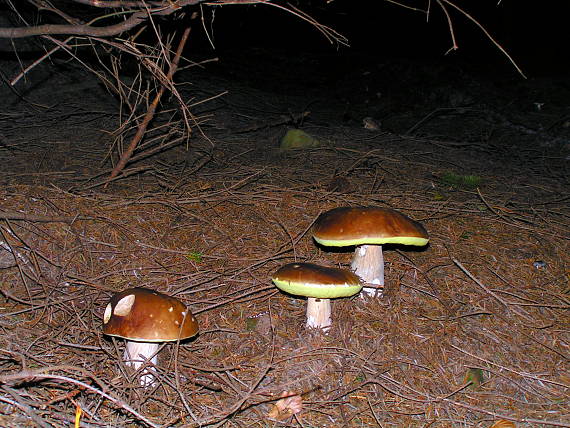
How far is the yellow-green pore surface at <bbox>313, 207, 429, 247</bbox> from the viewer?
7.18 ft

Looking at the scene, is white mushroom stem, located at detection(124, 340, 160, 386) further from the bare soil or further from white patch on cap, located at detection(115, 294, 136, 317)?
white patch on cap, located at detection(115, 294, 136, 317)

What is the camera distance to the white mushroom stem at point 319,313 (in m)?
2.30

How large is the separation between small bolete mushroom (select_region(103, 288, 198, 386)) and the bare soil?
0.10 meters

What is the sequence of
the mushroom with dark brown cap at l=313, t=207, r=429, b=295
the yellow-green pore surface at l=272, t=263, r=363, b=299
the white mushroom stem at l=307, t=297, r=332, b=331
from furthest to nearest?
the white mushroom stem at l=307, t=297, r=332, b=331
the mushroom with dark brown cap at l=313, t=207, r=429, b=295
the yellow-green pore surface at l=272, t=263, r=363, b=299

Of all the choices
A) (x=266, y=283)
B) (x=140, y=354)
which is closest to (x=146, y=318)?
(x=140, y=354)

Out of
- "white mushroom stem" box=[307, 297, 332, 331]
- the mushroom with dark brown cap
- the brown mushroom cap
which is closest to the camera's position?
the brown mushroom cap

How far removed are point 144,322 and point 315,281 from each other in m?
0.79

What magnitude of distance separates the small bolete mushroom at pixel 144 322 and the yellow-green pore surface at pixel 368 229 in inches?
33.1

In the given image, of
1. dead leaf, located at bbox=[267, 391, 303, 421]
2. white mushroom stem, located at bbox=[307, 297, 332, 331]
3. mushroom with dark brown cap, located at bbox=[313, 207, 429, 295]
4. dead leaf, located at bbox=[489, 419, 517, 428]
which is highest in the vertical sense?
mushroom with dark brown cap, located at bbox=[313, 207, 429, 295]

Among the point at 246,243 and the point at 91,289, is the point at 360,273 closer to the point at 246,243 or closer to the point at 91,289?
the point at 246,243

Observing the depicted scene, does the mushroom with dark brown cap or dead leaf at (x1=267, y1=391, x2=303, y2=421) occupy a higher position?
the mushroom with dark brown cap

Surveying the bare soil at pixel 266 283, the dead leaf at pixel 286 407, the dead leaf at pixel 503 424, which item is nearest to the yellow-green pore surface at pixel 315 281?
the bare soil at pixel 266 283

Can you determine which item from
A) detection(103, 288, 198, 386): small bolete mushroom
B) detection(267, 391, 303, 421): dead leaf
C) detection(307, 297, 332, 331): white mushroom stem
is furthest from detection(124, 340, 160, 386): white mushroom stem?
detection(307, 297, 332, 331): white mushroom stem

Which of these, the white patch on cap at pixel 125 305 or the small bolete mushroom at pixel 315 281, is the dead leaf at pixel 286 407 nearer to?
the small bolete mushroom at pixel 315 281
